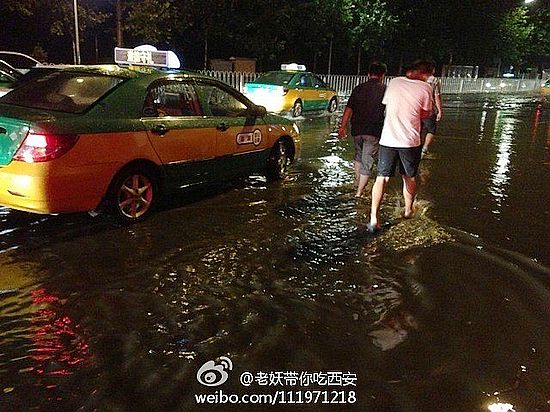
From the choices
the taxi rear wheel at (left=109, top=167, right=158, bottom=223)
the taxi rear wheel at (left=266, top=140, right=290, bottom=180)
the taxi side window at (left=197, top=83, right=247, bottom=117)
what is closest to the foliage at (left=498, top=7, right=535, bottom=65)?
the taxi rear wheel at (left=266, top=140, right=290, bottom=180)

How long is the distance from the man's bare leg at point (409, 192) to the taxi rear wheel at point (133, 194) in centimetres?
276

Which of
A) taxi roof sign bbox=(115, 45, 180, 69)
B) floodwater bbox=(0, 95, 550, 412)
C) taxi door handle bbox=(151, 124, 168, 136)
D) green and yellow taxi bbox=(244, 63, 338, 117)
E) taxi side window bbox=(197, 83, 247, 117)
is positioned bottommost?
floodwater bbox=(0, 95, 550, 412)

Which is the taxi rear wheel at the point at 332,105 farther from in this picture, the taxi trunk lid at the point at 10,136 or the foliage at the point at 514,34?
the foliage at the point at 514,34

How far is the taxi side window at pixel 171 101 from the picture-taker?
5.91 meters

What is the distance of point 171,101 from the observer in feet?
20.4

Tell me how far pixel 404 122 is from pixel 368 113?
1249 millimetres

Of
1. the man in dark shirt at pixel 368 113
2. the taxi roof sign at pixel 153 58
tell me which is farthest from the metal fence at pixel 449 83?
the man in dark shirt at pixel 368 113

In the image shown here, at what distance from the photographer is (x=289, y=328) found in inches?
151

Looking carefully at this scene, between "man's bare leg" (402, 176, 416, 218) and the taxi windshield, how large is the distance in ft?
37.1

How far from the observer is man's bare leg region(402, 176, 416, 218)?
20.4ft

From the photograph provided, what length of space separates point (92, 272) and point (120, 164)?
1.28 m

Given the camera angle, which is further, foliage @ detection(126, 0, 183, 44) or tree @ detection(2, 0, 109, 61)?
foliage @ detection(126, 0, 183, 44)

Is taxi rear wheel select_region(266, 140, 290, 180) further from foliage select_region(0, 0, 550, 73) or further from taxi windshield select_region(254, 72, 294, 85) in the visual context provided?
foliage select_region(0, 0, 550, 73)

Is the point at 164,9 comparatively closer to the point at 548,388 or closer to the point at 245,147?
the point at 245,147
